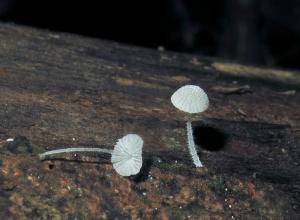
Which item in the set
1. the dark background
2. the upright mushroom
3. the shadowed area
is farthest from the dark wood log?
the dark background

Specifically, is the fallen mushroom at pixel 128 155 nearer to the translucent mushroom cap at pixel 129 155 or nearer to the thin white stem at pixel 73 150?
the translucent mushroom cap at pixel 129 155

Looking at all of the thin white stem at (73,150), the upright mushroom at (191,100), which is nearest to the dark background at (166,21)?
the upright mushroom at (191,100)

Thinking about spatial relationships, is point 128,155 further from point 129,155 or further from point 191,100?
point 191,100

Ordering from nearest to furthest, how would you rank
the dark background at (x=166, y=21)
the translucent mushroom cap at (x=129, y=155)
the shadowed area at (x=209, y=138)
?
the translucent mushroom cap at (x=129, y=155)
the shadowed area at (x=209, y=138)
the dark background at (x=166, y=21)

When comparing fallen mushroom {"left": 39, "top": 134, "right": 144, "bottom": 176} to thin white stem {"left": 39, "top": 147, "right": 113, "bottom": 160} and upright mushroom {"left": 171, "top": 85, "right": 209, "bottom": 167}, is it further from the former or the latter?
upright mushroom {"left": 171, "top": 85, "right": 209, "bottom": 167}

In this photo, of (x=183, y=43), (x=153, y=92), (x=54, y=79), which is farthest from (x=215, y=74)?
(x=183, y=43)
